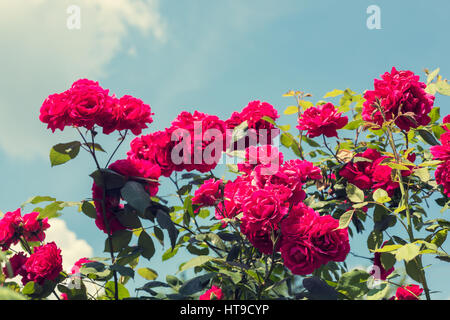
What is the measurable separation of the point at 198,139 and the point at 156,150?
0.64 feet

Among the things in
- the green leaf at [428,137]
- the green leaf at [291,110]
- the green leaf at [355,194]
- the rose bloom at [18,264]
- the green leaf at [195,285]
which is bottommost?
the green leaf at [195,285]

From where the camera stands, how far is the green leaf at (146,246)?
1.67 m

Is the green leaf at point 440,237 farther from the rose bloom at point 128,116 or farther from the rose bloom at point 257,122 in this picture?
the rose bloom at point 128,116

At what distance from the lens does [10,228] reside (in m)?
1.83

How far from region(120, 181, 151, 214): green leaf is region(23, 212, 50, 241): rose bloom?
1.81ft

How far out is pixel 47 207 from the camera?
5.54 feet

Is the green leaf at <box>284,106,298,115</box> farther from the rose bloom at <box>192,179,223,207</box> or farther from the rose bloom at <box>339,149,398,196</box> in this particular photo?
the rose bloom at <box>192,179,223,207</box>

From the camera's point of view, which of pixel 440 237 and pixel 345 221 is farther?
pixel 440 237

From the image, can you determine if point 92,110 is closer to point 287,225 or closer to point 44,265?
point 44,265

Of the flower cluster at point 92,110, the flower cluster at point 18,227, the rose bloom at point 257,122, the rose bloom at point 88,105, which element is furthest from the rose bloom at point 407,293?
the flower cluster at point 18,227

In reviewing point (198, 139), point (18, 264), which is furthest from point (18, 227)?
point (198, 139)

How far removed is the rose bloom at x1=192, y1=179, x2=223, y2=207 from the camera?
1580 millimetres
